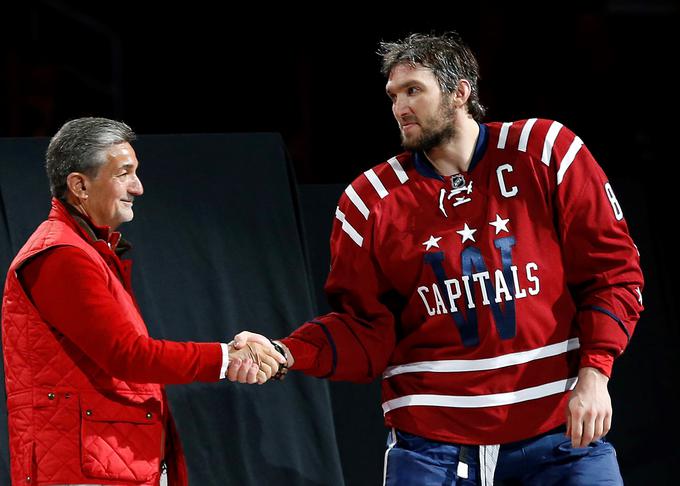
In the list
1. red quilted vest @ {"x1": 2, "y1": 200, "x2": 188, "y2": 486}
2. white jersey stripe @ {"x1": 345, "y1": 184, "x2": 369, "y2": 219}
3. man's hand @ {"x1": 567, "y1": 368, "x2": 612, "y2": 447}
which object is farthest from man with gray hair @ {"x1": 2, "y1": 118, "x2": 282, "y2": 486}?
man's hand @ {"x1": 567, "y1": 368, "x2": 612, "y2": 447}

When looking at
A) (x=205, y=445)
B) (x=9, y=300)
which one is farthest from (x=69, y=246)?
(x=205, y=445)

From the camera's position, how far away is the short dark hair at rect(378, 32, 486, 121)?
2.50 metres

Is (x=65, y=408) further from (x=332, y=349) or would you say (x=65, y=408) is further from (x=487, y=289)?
(x=487, y=289)

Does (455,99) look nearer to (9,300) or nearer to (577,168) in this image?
(577,168)

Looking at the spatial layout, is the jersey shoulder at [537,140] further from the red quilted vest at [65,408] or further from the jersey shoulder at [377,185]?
the red quilted vest at [65,408]

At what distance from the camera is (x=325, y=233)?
3.58m

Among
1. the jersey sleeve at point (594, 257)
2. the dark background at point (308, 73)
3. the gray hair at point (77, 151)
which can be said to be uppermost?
the dark background at point (308, 73)

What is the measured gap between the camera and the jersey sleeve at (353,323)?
7.98 feet

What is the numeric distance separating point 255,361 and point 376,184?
55cm

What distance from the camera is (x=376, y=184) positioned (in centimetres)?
249

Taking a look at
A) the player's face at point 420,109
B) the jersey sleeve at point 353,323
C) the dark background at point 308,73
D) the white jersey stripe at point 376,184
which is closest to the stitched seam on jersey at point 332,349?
the jersey sleeve at point 353,323

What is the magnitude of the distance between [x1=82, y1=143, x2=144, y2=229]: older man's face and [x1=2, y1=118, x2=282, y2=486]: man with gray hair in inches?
1.8

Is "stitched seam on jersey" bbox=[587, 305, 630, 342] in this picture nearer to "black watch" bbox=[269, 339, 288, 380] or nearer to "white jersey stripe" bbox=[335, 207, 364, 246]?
"white jersey stripe" bbox=[335, 207, 364, 246]

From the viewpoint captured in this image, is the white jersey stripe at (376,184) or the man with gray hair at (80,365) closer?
the man with gray hair at (80,365)
